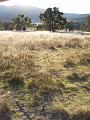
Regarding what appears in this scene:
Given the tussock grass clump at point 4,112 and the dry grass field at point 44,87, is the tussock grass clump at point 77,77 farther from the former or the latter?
the tussock grass clump at point 4,112

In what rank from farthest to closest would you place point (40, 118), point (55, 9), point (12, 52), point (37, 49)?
1. point (55, 9)
2. point (37, 49)
3. point (12, 52)
4. point (40, 118)

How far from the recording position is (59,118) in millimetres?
6328

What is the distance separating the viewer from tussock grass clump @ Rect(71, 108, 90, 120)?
6.30 meters

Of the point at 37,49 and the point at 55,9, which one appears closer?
the point at 37,49

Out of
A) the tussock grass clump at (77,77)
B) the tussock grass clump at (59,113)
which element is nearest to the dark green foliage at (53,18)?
the tussock grass clump at (77,77)

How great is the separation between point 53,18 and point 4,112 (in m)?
70.5

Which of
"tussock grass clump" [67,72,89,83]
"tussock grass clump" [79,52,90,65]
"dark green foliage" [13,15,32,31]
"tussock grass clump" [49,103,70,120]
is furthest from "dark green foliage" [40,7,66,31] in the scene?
"tussock grass clump" [49,103,70,120]

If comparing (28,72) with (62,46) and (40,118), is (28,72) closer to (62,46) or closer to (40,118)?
(40,118)

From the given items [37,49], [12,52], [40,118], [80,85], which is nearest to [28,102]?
[40,118]

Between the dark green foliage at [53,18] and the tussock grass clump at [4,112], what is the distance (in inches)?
2747

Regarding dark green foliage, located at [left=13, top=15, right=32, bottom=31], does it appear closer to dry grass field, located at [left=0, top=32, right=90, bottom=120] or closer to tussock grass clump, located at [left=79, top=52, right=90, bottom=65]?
tussock grass clump, located at [left=79, top=52, right=90, bottom=65]

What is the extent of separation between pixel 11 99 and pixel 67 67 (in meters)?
3.58

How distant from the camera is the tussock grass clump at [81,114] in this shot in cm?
630

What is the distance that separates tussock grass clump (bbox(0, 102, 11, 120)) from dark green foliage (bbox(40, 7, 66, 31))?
6979 centimetres
